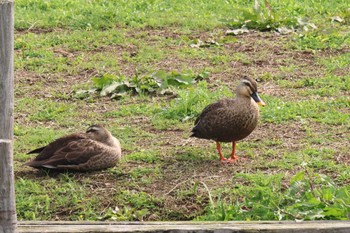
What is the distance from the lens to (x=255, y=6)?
13023mm

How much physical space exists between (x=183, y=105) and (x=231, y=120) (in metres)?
1.47

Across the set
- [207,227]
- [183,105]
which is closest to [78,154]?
[183,105]

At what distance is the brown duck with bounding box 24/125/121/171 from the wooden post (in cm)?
218

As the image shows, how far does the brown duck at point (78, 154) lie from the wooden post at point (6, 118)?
7.15 feet

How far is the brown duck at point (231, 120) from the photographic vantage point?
7.95 meters

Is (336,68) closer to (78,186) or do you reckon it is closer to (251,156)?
(251,156)

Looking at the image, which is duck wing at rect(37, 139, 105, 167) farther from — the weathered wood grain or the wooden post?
the weathered wood grain

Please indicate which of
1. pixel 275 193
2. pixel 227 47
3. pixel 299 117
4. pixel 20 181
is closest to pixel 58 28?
pixel 227 47

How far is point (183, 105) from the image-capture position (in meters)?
9.37

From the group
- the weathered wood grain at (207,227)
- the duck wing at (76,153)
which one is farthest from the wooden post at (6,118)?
the duck wing at (76,153)

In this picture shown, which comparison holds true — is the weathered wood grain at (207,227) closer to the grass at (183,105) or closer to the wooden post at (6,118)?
the wooden post at (6,118)

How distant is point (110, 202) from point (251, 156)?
Result: 5.41 ft

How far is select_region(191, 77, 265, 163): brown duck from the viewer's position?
26.1 feet

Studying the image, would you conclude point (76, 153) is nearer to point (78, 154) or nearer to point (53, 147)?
point (78, 154)
